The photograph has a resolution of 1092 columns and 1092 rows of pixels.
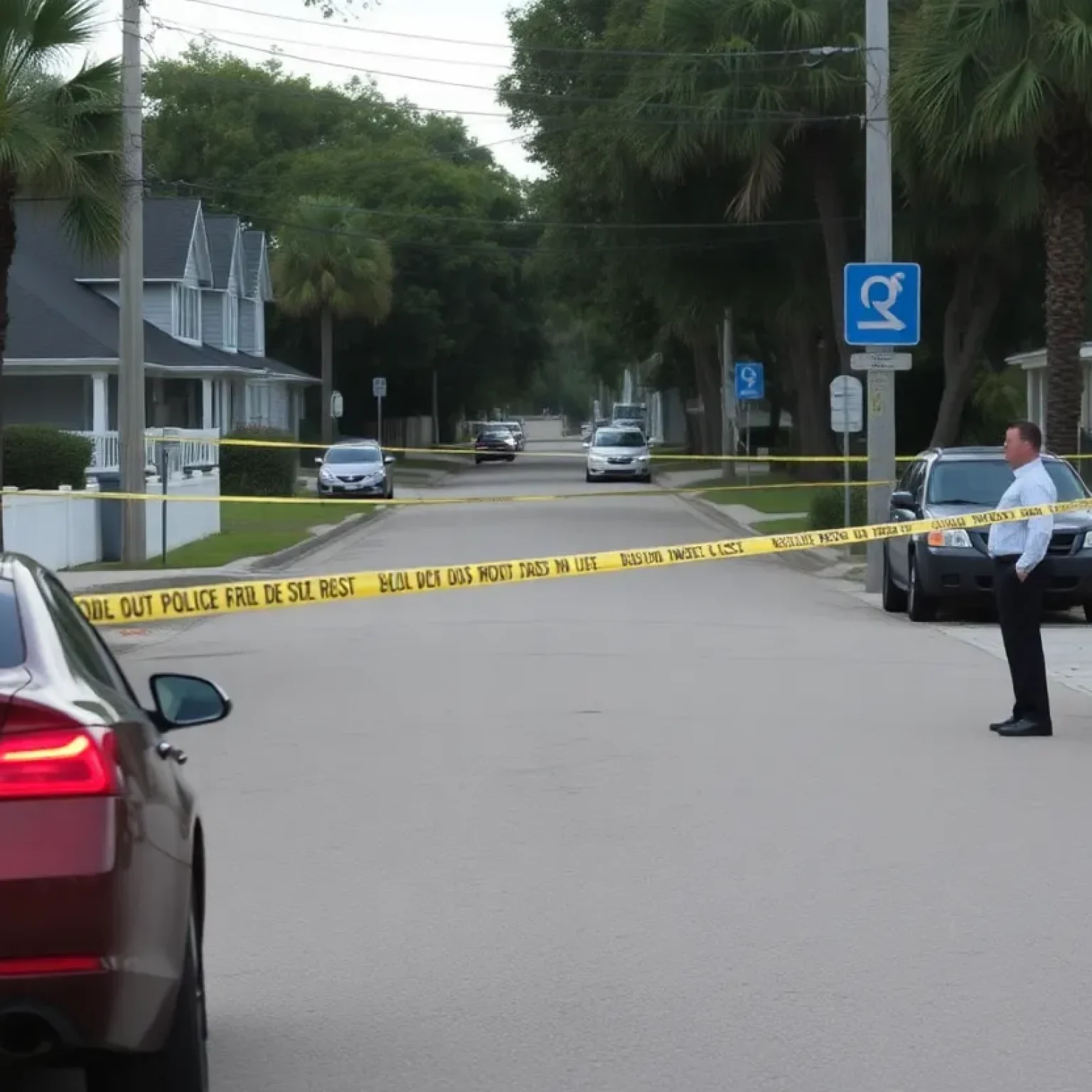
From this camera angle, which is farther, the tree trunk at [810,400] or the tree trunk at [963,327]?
the tree trunk at [810,400]

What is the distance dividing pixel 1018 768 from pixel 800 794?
59.5 inches

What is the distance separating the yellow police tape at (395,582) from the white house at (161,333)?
2043 cm

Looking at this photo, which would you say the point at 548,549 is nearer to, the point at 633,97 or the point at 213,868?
the point at 633,97

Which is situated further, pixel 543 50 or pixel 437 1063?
pixel 543 50

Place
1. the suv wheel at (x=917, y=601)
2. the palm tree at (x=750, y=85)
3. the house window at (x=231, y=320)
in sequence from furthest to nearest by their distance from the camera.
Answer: the house window at (x=231, y=320)
the palm tree at (x=750, y=85)
the suv wheel at (x=917, y=601)

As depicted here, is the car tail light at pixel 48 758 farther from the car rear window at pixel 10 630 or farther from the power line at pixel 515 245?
the power line at pixel 515 245

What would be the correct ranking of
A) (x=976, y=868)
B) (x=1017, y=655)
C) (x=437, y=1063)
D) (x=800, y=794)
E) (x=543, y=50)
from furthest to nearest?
(x=543, y=50), (x=1017, y=655), (x=800, y=794), (x=976, y=868), (x=437, y=1063)

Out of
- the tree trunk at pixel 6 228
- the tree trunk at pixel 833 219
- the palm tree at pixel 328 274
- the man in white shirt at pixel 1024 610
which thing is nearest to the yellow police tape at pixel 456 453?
the tree trunk at pixel 833 219

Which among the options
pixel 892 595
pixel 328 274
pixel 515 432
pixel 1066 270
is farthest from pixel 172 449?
pixel 515 432

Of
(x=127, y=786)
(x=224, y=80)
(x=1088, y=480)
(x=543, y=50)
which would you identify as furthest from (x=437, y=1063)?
(x=224, y=80)

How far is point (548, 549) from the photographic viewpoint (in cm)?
3139

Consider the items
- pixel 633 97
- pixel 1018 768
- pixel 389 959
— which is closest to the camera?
pixel 389 959

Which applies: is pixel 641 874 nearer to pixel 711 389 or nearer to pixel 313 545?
pixel 313 545

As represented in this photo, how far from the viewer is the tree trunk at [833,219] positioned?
41281mm
